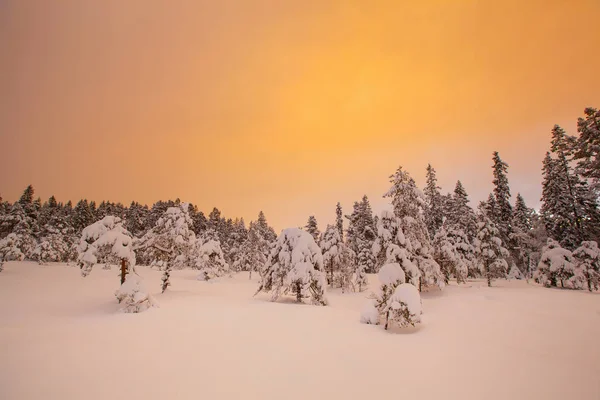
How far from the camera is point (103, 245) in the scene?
56.6 feet

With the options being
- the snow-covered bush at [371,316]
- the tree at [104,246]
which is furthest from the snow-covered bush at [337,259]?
the tree at [104,246]

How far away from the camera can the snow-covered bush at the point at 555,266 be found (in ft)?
87.5

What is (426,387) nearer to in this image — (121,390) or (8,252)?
(121,390)

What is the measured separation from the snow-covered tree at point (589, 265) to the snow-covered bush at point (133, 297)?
36.7m

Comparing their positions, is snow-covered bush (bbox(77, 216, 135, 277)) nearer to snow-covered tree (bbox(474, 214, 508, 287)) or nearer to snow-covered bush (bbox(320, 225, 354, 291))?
snow-covered bush (bbox(320, 225, 354, 291))

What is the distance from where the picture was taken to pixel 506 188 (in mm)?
44531

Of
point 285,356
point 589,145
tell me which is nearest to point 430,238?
point 589,145

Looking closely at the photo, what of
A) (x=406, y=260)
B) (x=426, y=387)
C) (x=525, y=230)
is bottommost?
(x=426, y=387)

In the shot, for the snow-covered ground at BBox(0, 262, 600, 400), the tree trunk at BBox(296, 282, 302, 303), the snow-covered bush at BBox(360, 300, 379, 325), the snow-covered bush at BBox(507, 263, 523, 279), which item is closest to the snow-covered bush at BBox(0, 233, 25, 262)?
the snow-covered ground at BBox(0, 262, 600, 400)

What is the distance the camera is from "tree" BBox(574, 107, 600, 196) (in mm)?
8305

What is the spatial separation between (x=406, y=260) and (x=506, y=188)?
115 ft

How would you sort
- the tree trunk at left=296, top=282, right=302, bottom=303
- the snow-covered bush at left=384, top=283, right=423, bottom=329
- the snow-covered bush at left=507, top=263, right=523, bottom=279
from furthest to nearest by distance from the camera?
1. the snow-covered bush at left=507, top=263, right=523, bottom=279
2. the tree trunk at left=296, top=282, right=302, bottom=303
3. the snow-covered bush at left=384, top=283, right=423, bottom=329

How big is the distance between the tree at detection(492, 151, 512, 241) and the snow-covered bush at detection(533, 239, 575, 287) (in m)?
14.6

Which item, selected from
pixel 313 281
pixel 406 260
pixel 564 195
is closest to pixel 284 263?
pixel 313 281
